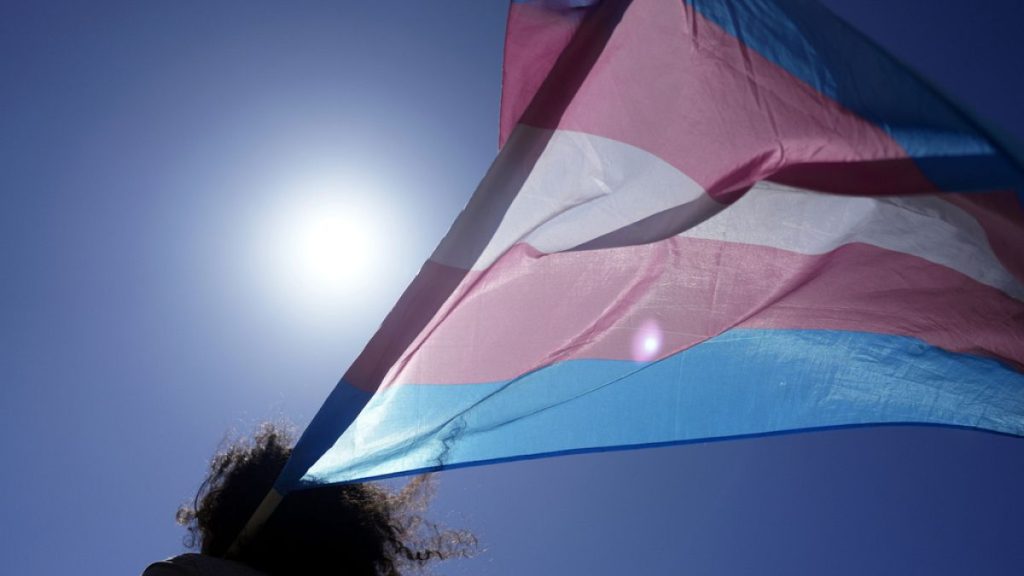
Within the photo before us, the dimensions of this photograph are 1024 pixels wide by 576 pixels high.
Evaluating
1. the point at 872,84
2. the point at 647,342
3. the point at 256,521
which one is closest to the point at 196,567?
the point at 256,521

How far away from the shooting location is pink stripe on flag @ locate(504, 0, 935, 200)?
1.96 metres

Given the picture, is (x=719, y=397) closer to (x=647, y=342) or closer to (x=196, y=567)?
(x=647, y=342)

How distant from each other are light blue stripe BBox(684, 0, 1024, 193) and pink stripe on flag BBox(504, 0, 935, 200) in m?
0.03

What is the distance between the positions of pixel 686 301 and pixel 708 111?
567mm

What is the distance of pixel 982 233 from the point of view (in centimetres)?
A: 197

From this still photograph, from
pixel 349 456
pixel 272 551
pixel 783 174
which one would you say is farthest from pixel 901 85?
pixel 272 551

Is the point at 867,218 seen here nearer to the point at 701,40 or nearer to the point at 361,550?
the point at 701,40

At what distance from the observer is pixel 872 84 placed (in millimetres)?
1970

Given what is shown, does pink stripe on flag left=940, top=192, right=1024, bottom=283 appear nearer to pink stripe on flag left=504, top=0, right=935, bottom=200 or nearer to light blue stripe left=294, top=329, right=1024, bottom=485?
pink stripe on flag left=504, top=0, right=935, bottom=200

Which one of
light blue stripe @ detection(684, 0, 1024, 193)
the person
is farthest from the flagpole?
light blue stripe @ detection(684, 0, 1024, 193)

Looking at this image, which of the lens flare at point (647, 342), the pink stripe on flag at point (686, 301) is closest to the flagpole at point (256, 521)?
the pink stripe on flag at point (686, 301)

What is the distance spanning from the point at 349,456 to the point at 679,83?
4.55ft

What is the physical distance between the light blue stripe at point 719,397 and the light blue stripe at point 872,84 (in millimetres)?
645

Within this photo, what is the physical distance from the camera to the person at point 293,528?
1.37 meters
